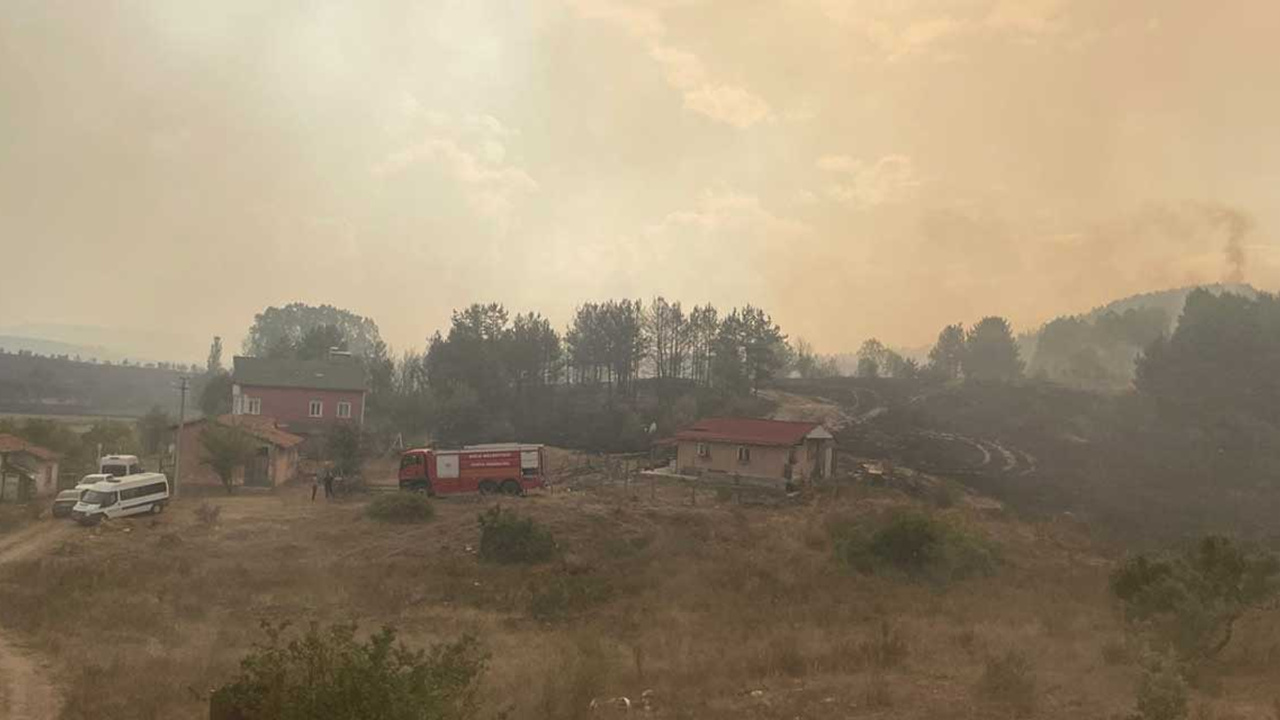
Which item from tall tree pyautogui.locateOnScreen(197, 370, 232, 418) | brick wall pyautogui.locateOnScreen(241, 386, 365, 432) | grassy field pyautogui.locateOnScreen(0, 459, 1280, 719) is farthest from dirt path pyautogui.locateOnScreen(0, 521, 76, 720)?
tall tree pyautogui.locateOnScreen(197, 370, 232, 418)

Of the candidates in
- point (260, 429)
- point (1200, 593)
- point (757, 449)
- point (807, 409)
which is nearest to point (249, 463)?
point (260, 429)

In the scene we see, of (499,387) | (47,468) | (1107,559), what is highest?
(499,387)

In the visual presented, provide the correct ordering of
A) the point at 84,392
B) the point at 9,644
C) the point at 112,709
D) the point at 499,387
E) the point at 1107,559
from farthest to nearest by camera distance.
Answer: the point at 84,392
the point at 499,387
the point at 1107,559
the point at 9,644
the point at 112,709

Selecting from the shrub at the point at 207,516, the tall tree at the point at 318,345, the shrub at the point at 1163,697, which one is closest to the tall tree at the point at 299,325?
the tall tree at the point at 318,345

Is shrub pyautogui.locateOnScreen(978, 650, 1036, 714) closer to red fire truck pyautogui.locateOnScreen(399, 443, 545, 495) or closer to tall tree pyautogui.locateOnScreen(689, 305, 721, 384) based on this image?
red fire truck pyautogui.locateOnScreen(399, 443, 545, 495)

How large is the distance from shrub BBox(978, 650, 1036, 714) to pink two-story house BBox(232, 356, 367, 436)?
59.2 meters

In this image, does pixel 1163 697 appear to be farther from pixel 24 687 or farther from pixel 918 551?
pixel 24 687

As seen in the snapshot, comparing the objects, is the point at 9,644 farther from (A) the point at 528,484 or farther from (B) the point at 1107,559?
(B) the point at 1107,559

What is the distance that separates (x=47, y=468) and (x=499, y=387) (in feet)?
140

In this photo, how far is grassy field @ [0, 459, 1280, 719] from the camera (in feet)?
48.9

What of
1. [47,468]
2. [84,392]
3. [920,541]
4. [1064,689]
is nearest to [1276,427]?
[920,541]

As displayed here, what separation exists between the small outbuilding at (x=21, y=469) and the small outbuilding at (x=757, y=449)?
3573 centimetres

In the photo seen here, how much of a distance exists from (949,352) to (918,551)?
123816 millimetres

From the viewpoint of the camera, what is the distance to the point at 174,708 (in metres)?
14.5
